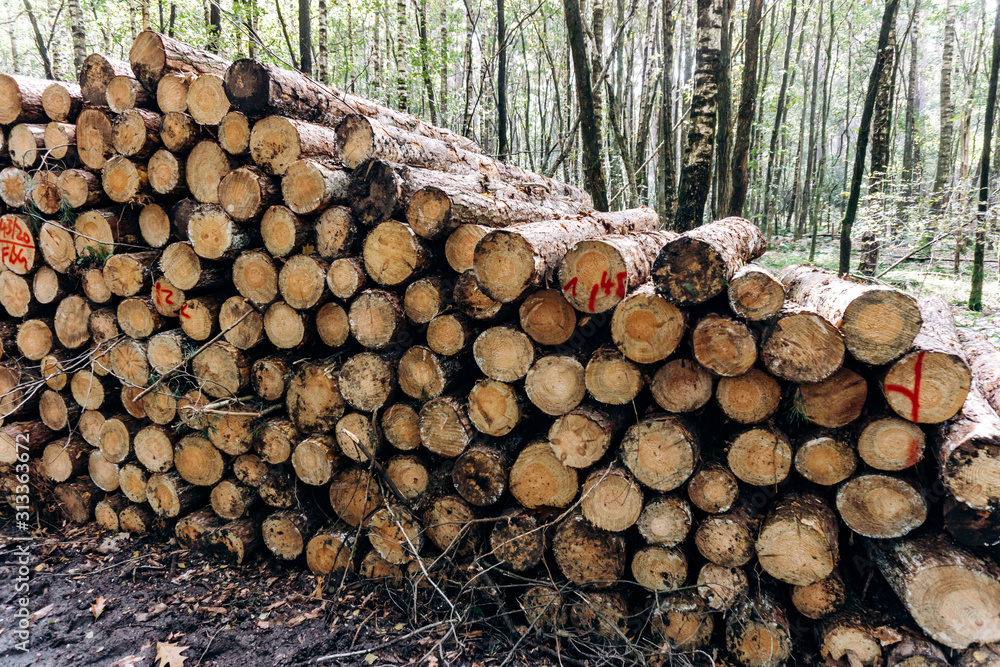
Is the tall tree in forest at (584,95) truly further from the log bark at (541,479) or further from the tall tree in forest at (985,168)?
the tall tree in forest at (985,168)

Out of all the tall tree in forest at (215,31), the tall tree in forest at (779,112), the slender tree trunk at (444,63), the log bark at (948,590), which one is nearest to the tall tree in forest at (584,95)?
the log bark at (948,590)

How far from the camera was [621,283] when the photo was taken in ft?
8.26

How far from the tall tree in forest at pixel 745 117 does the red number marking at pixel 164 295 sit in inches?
237

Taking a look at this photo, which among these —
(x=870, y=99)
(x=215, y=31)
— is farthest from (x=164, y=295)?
(x=215, y=31)

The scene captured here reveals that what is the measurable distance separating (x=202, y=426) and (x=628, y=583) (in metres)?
2.89

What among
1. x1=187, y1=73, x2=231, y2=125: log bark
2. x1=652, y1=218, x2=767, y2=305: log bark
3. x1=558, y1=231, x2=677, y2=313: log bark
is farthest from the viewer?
x1=187, y1=73, x2=231, y2=125: log bark

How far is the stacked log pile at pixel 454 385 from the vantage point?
2.32 metres

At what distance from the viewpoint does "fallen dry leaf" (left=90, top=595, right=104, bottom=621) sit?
2925 millimetres

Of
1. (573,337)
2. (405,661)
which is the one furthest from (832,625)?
(405,661)

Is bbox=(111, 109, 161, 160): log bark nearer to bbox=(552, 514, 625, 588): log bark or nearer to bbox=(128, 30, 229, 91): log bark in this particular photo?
bbox=(128, 30, 229, 91): log bark

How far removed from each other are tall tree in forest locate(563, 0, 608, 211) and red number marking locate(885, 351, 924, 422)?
142 inches

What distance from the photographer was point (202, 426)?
Answer: 132 inches

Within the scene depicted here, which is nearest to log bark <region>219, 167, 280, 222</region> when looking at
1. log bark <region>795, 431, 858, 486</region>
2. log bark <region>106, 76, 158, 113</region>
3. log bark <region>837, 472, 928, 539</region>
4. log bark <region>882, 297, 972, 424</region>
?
log bark <region>106, 76, 158, 113</region>

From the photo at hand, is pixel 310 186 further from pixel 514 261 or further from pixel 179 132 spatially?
pixel 514 261
